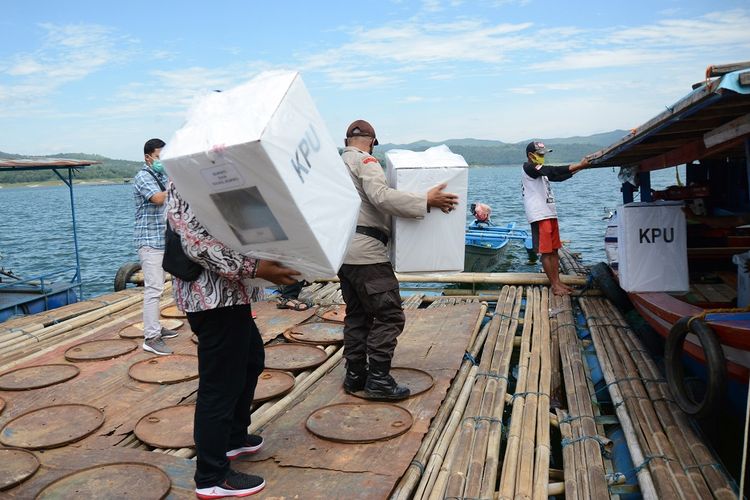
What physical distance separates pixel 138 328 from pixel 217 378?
155 inches

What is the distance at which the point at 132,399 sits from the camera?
4.74 meters

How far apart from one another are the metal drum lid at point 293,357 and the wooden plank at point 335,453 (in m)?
0.29

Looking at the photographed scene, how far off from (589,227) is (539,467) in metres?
26.8

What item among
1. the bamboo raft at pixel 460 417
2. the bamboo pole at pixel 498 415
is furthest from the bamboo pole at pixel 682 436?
the bamboo pole at pixel 498 415

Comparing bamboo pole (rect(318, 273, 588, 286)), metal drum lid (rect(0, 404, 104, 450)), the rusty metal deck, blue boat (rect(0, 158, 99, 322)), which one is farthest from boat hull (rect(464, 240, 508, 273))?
metal drum lid (rect(0, 404, 104, 450))

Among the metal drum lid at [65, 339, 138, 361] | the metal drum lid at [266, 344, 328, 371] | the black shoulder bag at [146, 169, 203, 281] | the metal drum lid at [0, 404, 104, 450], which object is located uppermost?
the black shoulder bag at [146, 169, 203, 281]

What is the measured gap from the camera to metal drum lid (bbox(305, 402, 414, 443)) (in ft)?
12.9

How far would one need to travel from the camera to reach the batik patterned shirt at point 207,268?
2898 millimetres

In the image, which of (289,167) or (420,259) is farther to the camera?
(420,259)

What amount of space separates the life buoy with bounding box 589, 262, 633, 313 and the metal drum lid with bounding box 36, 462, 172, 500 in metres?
5.81

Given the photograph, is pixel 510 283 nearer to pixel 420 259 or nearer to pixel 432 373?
pixel 432 373

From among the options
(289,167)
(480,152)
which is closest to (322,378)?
(289,167)

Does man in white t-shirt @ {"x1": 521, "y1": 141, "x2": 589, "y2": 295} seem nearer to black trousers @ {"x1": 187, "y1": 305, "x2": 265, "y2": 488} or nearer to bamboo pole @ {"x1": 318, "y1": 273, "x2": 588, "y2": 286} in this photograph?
bamboo pole @ {"x1": 318, "y1": 273, "x2": 588, "y2": 286}

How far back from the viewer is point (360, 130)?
14.6ft
